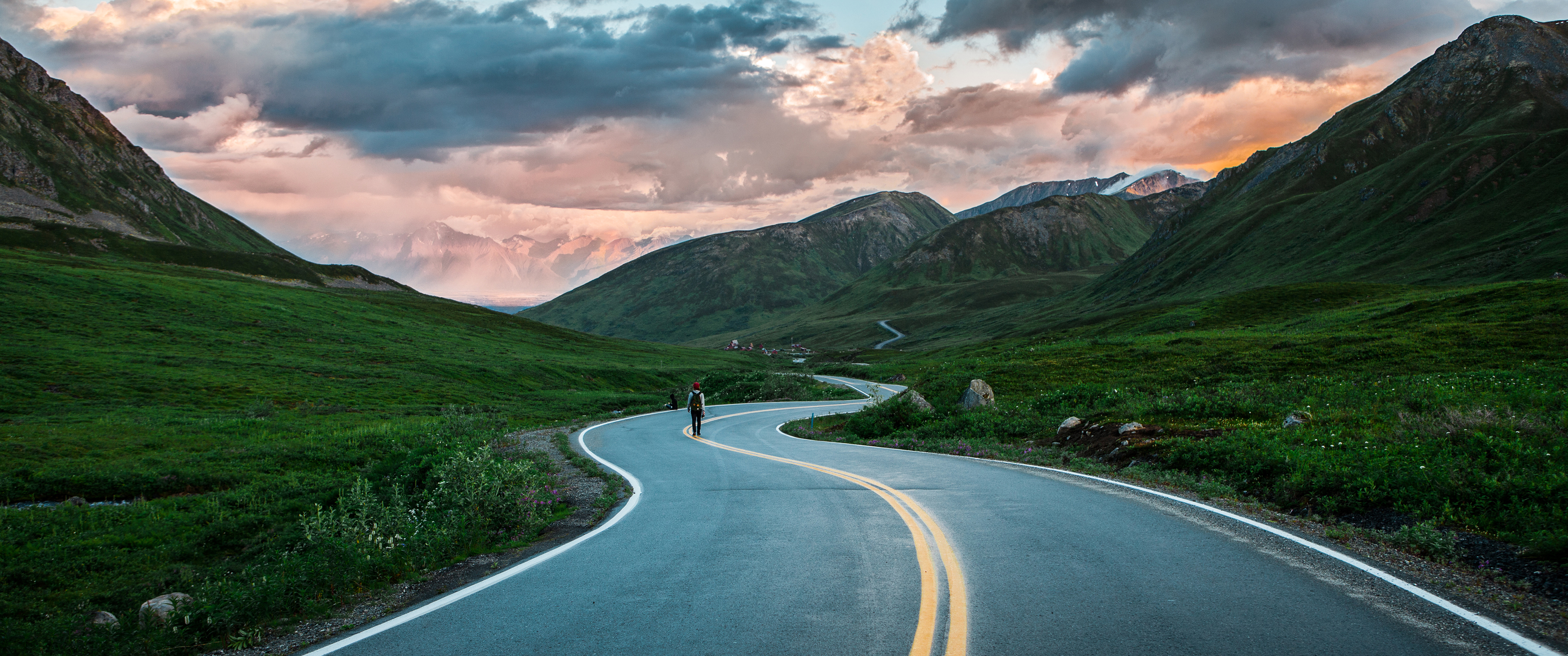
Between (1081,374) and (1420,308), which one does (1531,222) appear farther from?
(1081,374)

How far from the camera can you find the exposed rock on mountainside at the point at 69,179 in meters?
155

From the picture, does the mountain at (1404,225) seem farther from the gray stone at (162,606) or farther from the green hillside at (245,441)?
the gray stone at (162,606)

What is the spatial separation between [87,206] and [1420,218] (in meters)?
268

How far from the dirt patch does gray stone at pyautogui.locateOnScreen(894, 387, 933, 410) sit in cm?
1641

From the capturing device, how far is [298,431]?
2886cm

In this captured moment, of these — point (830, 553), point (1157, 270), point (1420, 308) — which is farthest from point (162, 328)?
point (1157, 270)

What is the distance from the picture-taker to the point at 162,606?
9.95m

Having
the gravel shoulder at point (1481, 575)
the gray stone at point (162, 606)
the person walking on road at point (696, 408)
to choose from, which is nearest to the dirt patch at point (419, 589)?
the gray stone at point (162, 606)

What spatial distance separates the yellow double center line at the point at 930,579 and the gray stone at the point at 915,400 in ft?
46.8

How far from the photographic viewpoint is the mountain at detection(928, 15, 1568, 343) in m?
98.2

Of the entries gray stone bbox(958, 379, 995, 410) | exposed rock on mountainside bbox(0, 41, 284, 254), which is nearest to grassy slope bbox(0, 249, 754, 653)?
gray stone bbox(958, 379, 995, 410)

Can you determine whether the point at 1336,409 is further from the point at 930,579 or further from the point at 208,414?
the point at 208,414

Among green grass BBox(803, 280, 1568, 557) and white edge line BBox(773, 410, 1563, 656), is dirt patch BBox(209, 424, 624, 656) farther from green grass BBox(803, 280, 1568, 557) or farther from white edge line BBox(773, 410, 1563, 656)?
green grass BBox(803, 280, 1568, 557)

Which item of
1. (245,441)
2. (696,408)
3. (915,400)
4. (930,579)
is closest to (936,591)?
(930,579)
